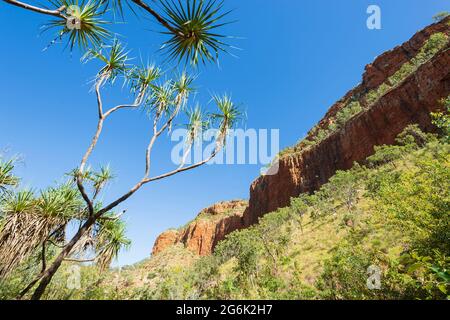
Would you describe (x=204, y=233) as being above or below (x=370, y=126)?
below

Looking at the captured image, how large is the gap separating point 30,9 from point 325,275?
32.2 ft

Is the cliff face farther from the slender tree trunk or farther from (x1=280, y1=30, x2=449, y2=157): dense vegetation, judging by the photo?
the slender tree trunk

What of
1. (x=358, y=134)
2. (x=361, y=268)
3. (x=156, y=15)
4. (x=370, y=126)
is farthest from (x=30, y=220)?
(x=358, y=134)

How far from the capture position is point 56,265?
4.32 m

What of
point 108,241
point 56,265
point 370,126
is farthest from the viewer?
point 370,126

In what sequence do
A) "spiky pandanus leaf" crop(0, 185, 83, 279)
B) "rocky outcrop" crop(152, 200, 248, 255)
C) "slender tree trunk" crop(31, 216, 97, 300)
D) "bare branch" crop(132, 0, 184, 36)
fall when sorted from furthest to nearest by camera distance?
"rocky outcrop" crop(152, 200, 248, 255) → "spiky pandanus leaf" crop(0, 185, 83, 279) → "slender tree trunk" crop(31, 216, 97, 300) → "bare branch" crop(132, 0, 184, 36)

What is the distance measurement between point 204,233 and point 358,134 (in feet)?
177

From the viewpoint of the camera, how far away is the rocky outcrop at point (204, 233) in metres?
79.4

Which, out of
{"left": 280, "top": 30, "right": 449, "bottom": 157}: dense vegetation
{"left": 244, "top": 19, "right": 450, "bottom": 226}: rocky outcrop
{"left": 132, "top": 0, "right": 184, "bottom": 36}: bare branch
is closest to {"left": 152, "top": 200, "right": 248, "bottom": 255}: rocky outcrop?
{"left": 244, "top": 19, "right": 450, "bottom": 226}: rocky outcrop

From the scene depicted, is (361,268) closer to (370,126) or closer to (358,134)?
(370,126)

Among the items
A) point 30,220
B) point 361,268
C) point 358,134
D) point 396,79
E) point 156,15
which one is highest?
point 396,79

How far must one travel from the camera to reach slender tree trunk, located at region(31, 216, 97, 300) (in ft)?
13.4

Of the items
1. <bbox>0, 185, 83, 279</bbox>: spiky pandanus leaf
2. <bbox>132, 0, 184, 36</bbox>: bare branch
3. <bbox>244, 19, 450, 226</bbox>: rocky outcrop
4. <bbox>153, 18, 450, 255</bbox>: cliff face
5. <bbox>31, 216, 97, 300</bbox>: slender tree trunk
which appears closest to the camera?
<bbox>132, 0, 184, 36</bbox>: bare branch
